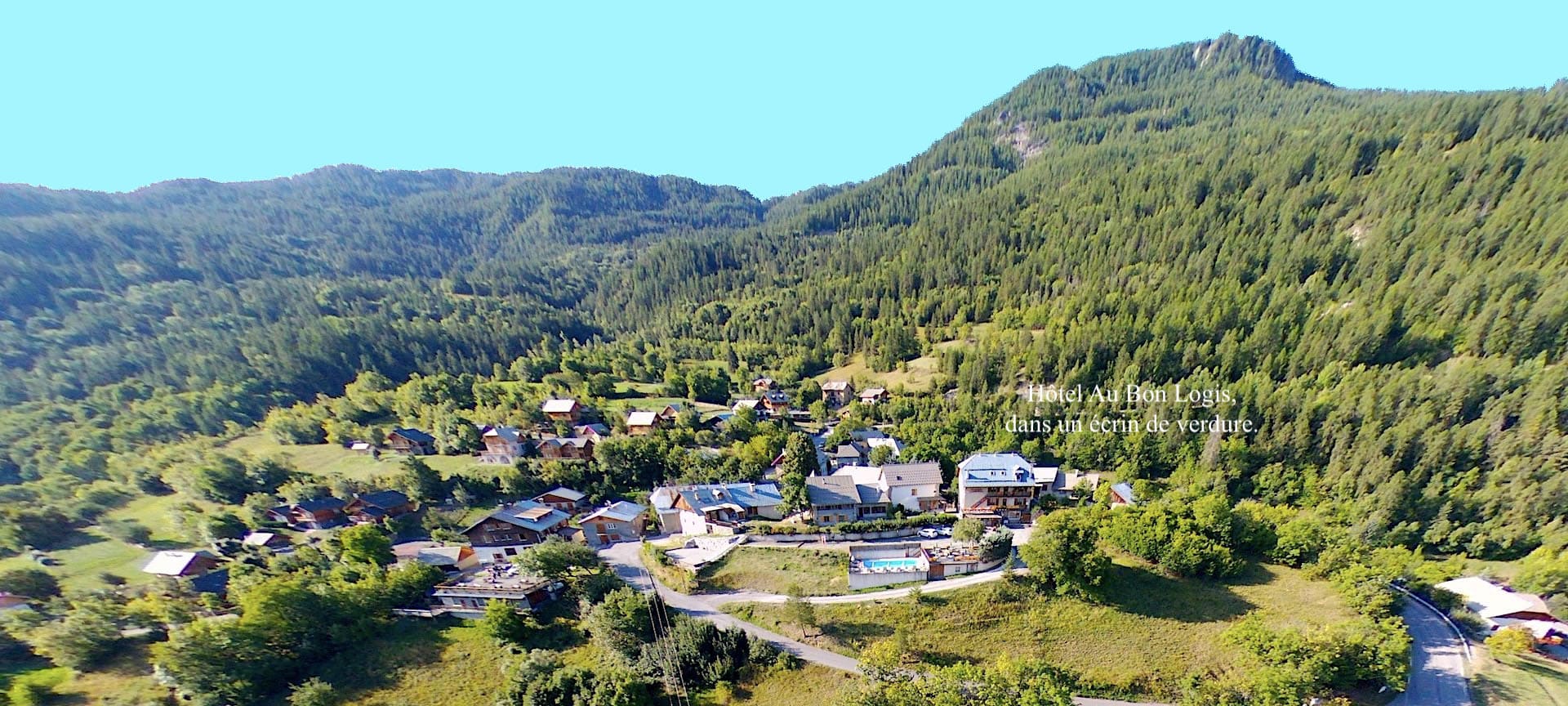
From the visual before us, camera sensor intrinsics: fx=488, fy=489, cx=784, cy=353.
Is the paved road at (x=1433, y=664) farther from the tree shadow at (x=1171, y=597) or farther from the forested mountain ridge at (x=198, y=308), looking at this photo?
the forested mountain ridge at (x=198, y=308)

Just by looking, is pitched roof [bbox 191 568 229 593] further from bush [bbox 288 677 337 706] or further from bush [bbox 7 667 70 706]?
bush [bbox 288 677 337 706]

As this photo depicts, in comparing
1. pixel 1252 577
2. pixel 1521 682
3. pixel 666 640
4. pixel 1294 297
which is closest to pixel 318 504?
pixel 666 640

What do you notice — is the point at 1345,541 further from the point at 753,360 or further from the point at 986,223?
the point at 986,223

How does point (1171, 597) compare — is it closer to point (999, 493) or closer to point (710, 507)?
point (999, 493)

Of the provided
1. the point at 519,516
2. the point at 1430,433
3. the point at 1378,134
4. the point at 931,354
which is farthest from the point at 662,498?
the point at 1378,134

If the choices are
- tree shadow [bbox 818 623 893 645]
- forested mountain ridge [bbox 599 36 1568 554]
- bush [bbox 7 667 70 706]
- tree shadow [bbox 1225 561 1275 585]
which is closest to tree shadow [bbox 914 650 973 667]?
tree shadow [bbox 818 623 893 645]

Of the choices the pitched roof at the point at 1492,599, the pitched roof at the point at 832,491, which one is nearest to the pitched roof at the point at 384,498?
the pitched roof at the point at 832,491
